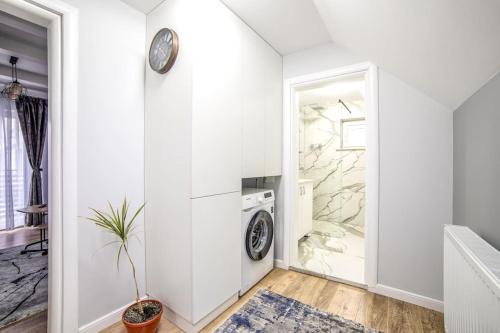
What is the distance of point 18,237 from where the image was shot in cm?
362

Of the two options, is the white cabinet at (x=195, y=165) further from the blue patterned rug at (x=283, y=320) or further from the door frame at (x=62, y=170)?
the door frame at (x=62, y=170)

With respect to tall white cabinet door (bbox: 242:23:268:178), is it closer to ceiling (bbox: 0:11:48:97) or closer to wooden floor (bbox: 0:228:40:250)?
ceiling (bbox: 0:11:48:97)

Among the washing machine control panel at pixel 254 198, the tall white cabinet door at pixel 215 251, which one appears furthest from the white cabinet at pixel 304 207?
the tall white cabinet door at pixel 215 251

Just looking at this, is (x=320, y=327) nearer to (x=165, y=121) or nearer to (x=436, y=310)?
(x=436, y=310)

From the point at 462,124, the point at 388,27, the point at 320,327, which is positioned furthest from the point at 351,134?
the point at 320,327

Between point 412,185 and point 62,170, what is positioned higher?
point 62,170

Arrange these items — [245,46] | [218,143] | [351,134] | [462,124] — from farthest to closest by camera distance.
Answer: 1. [351,134]
2. [245,46]
3. [218,143]
4. [462,124]

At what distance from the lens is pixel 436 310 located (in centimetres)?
176

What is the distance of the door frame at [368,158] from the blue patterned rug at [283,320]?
0.63 metres

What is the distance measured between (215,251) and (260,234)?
742 millimetres

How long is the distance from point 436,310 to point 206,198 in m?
2.05

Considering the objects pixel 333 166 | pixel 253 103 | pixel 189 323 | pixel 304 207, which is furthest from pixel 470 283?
pixel 333 166

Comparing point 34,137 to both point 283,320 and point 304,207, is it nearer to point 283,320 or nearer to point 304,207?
point 304,207

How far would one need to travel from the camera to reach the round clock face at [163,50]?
61.2 inches
